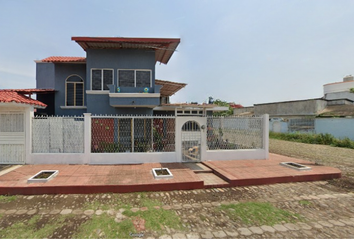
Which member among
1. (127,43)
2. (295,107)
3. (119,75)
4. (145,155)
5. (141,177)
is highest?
(127,43)

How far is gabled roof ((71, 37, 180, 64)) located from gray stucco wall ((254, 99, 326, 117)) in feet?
60.4

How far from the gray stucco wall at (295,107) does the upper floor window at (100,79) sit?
2110cm

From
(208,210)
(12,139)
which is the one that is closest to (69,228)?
(208,210)

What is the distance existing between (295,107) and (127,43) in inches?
835

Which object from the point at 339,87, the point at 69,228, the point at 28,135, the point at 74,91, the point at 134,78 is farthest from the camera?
the point at 339,87

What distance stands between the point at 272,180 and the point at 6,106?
389 inches

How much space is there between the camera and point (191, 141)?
26.0 ft

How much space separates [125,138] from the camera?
26.6 feet

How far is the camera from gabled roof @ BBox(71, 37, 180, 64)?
359 inches

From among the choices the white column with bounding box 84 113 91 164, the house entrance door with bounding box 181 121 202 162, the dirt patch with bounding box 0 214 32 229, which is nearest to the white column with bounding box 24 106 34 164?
the white column with bounding box 84 113 91 164

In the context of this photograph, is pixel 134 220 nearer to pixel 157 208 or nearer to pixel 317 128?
pixel 157 208

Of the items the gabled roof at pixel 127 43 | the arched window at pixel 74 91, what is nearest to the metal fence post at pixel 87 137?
the gabled roof at pixel 127 43

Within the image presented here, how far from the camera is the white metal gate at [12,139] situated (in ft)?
23.7

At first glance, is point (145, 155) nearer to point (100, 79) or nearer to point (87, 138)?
point (87, 138)
